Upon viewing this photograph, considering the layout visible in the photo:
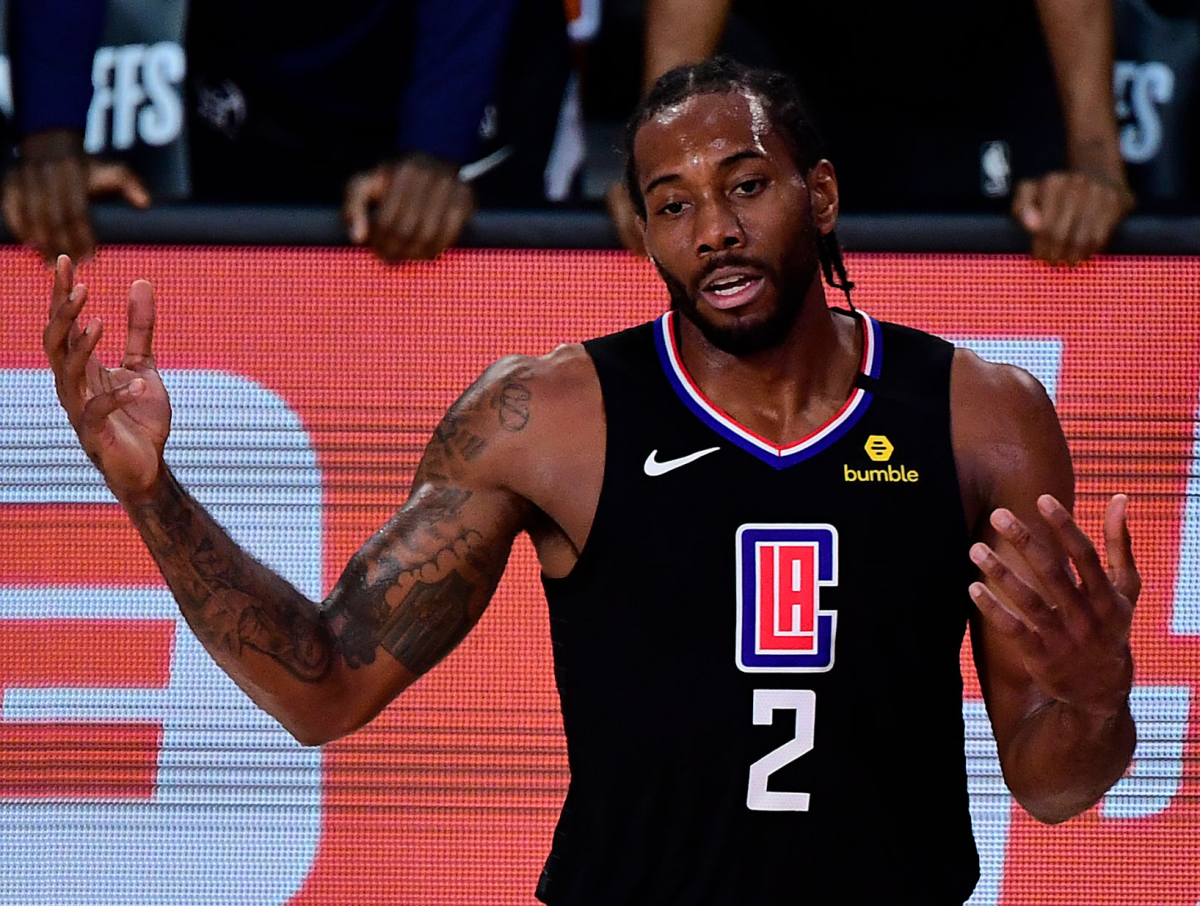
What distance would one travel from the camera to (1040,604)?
1.84m

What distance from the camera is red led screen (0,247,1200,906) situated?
257cm

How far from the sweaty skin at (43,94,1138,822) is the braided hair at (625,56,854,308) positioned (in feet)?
0.09

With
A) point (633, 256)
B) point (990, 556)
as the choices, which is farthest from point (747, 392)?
point (990, 556)

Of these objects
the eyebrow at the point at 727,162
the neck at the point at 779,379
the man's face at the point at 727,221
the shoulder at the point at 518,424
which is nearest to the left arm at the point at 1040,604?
the neck at the point at 779,379

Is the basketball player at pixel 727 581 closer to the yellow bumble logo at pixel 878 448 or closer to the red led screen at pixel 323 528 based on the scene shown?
the yellow bumble logo at pixel 878 448

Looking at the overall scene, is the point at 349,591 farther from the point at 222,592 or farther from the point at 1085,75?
the point at 1085,75

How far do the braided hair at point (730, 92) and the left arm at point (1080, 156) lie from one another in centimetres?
42

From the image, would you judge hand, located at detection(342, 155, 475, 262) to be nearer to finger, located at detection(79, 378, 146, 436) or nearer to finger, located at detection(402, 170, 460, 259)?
finger, located at detection(402, 170, 460, 259)

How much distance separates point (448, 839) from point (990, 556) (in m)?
1.18

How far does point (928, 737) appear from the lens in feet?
7.18

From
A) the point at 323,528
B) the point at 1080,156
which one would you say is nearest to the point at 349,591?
the point at 323,528

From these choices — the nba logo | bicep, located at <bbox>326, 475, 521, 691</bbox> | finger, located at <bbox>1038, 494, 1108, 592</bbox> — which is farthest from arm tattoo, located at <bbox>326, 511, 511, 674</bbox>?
finger, located at <bbox>1038, 494, 1108, 592</bbox>

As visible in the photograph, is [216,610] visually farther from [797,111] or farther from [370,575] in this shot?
[797,111]

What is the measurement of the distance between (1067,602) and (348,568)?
95 centimetres
